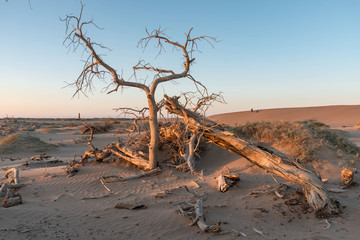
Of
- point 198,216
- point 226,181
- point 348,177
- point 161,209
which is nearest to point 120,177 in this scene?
point 161,209

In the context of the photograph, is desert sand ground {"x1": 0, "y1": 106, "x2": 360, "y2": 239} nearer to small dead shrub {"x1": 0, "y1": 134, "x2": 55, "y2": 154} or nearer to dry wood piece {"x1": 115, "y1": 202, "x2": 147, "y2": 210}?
dry wood piece {"x1": 115, "y1": 202, "x2": 147, "y2": 210}

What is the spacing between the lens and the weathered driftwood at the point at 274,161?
469 centimetres

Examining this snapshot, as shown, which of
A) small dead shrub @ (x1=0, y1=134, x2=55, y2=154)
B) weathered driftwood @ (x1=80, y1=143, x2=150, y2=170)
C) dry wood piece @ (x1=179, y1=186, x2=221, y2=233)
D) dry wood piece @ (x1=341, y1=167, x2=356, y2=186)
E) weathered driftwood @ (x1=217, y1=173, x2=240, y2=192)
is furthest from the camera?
small dead shrub @ (x1=0, y1=134, x2=55, y2=154)

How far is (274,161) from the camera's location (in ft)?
17.1

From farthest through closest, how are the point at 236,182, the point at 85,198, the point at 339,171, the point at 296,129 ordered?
the point at 296,129 → the point at 339,171 → the point at 236,182 → the point at 85,198

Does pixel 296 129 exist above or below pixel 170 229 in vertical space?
above

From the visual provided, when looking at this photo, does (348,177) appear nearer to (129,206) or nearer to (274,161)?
(274,161)

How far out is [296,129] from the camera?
917 centimetres

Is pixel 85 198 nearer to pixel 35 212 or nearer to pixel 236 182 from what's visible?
pixel 35 212

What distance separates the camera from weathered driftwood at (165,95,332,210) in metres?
4.69

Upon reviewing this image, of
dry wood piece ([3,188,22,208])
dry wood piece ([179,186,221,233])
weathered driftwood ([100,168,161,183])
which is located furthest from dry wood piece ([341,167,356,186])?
dry wood piece ([3,188,22,208])

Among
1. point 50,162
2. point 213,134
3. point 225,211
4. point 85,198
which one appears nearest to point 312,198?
point 225,211

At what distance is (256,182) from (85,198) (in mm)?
4331

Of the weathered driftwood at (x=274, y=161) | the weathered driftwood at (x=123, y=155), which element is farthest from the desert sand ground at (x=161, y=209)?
the weathered driftwood at (x=123, y=155)
